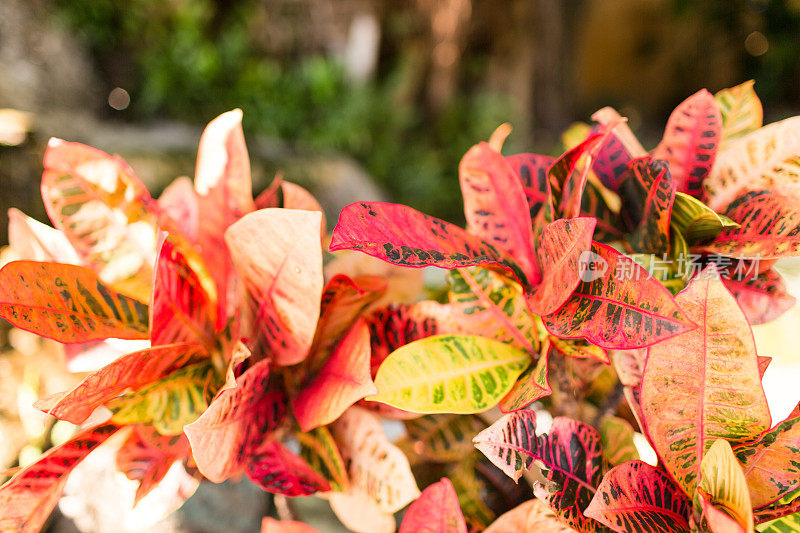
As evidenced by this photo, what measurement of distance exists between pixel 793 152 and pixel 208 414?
1.29 ft

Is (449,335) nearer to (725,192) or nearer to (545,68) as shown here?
(725,192)

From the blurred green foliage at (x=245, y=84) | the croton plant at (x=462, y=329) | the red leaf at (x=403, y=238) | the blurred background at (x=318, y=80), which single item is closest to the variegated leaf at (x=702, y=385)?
the croton plant at (x=462, y=329)

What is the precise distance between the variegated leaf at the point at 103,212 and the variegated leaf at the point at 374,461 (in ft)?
0.60

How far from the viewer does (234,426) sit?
29 cm

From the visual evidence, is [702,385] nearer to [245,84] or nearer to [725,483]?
[725,483]

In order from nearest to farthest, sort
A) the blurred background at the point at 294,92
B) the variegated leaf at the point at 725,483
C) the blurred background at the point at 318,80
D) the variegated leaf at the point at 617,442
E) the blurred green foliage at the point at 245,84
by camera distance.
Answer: the variegated leaf at the point at 725,483
the variegated leaf at the point at 617,442
the blurred background at the point at 294,92
the blurred background at the point at 318,80
the blurred green foliage at the point at 245,84

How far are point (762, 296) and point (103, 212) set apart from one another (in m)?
0.47

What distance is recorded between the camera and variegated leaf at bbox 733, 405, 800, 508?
0.87 ft

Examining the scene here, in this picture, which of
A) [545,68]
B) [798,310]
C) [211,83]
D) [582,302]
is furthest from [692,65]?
[582,302]

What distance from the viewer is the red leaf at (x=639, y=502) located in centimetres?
26

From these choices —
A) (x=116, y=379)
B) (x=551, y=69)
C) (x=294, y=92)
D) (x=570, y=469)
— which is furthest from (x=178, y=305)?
(x=551, y=69)

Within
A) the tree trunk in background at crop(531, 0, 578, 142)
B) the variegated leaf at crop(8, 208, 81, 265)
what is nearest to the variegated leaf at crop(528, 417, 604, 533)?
the variegated leaf at crop(8, 208, 81, 265)

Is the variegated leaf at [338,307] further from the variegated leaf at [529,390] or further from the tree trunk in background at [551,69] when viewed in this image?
the tree trunk in background at [551,69]

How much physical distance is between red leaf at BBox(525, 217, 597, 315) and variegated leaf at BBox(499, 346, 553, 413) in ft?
0.11
